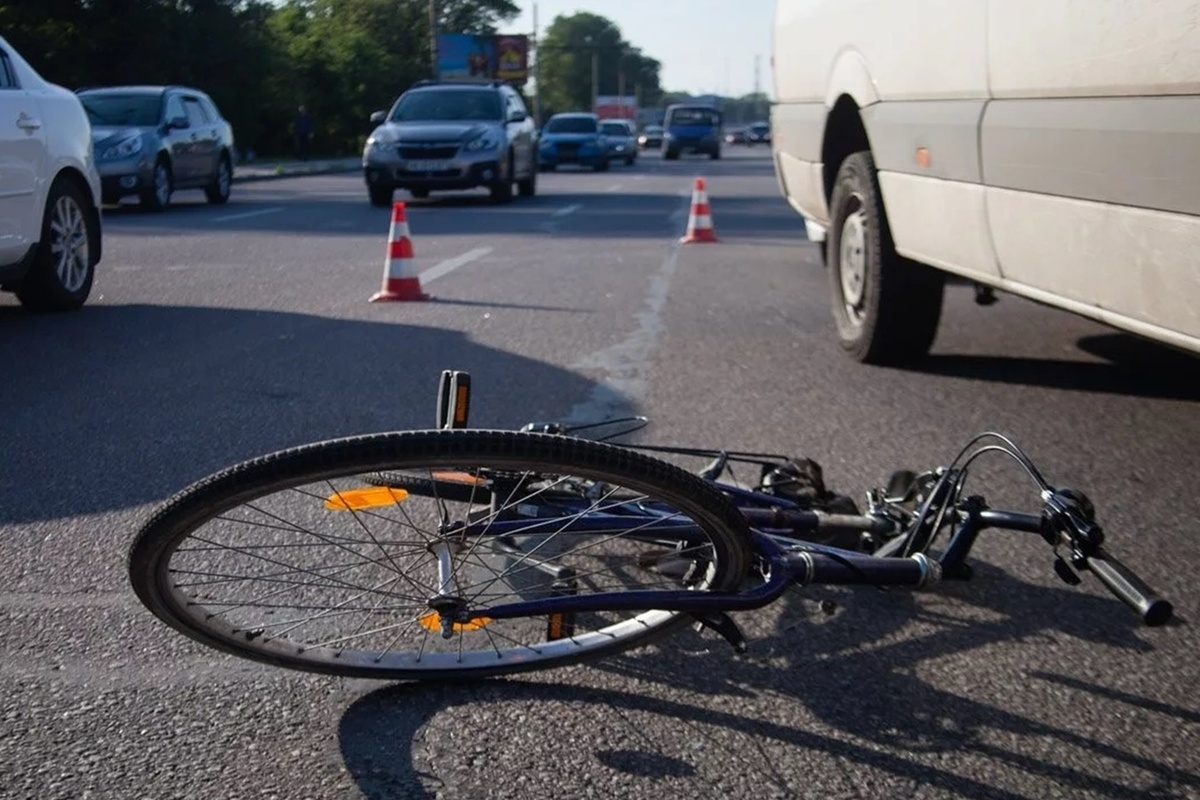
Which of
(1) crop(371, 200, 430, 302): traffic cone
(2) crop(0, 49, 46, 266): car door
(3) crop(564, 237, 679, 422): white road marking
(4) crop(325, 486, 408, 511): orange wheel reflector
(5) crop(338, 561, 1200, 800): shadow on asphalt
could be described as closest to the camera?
(5) crop(338, 561, 1200, 800): shadow on asphalt

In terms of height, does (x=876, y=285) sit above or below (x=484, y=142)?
below

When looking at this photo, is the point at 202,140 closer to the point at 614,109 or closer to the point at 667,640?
the point at 667,640

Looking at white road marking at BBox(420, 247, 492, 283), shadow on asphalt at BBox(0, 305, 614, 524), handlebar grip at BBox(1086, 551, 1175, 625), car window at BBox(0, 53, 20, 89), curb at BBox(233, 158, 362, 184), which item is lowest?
curb at BBox(233, 158, 362, 184)

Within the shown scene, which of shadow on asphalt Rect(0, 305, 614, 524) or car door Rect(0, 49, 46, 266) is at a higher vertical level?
car door Rect(0, 49, 46, 266)

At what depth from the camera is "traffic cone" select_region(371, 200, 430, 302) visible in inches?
366

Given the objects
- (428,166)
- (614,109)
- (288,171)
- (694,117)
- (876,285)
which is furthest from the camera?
(614,109)

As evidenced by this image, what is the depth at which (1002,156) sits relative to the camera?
5137mm

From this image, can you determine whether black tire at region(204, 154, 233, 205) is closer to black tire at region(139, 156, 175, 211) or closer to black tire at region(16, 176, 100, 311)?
black tire at region(139, 156, 175, 211)

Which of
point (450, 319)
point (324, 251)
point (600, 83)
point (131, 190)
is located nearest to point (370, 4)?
point (131, 190)

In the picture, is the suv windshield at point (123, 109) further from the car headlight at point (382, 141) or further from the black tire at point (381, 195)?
the black tire at point (381, 195)

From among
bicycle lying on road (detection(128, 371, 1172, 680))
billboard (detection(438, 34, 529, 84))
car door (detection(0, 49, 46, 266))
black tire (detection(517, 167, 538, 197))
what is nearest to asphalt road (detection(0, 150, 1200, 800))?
bicycle lying on road (detection(128, 371, 1172, 680))

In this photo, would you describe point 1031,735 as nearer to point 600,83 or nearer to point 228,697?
point 228,697

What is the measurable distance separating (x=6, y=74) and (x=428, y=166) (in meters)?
11.4

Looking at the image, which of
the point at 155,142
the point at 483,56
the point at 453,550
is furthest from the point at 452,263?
the point at 483,56
